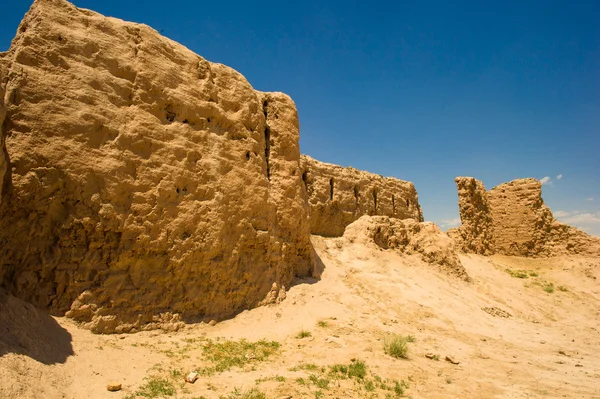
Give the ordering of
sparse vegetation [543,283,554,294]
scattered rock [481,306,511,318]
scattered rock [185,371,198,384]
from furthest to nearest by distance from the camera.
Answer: sparse vegetation [543,283,554,294] < scattered rock [481,306,511,318] < scattered rock [185,371,198,384]

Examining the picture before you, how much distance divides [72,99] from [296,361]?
5.90 m

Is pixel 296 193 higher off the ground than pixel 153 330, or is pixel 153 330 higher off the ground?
pixel 296 193

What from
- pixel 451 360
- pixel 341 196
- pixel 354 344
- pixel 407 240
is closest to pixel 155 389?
pixel 354 344

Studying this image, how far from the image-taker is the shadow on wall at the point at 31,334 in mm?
4379

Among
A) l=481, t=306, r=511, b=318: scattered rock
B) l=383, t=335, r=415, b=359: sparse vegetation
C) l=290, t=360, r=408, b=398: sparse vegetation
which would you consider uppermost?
l=481, t=306, r=511, b=318: scattered rock

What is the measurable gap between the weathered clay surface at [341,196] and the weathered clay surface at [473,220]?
3.56 meters

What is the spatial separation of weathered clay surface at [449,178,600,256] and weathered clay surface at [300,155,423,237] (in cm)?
398

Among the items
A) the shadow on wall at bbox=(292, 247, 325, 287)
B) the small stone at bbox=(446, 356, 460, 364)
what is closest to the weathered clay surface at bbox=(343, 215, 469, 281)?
the shadow on wall at bbox=(292, 247, 325, 287)

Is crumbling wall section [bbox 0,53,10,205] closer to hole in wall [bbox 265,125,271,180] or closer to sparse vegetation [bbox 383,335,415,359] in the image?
hole in wall [bbox 265,125,271,180]

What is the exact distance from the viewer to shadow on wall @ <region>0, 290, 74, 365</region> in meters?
4.38

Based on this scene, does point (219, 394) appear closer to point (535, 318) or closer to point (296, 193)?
point (296, 193)

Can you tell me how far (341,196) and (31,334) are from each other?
12.0m

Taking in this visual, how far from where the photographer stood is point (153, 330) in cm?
660

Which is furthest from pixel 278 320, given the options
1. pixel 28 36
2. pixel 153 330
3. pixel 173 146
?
pixel 28 36
